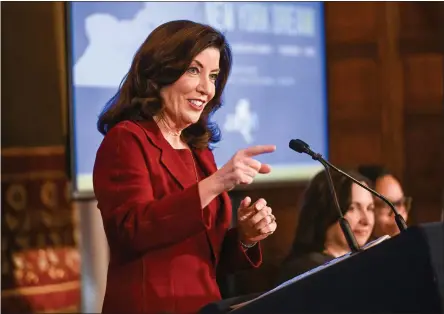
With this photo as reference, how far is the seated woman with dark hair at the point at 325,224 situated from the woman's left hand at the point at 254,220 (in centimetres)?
47

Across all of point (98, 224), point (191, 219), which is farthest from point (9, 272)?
point (191, 219)

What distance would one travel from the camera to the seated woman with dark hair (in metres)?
1.81

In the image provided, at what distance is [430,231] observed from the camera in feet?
3.02

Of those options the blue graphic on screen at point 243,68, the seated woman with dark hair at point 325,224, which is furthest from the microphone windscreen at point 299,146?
the seated woman with dark hair at point 325,224

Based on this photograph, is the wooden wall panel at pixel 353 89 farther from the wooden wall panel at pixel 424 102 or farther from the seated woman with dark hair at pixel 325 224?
the seated woman with dark hair at pixel 325 224

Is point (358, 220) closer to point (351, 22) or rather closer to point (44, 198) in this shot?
point (351, 22)

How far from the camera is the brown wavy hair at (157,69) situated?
4.57ft

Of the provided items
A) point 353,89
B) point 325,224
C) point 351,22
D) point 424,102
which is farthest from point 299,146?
point 424,102

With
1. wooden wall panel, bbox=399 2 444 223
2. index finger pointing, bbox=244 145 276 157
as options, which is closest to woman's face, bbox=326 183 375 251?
wooden wall panel, bbox=399 2 444 223

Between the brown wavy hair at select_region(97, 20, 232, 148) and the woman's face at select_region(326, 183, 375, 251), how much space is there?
1.84ft

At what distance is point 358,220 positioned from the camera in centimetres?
184

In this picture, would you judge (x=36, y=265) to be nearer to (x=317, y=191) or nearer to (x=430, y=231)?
(x=317, y=191)

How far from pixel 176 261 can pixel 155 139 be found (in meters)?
0.25

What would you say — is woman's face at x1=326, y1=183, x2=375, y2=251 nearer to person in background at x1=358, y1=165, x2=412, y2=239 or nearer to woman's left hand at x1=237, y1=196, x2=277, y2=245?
person in background at x1=358, y1=165, x2=412, y2=239
